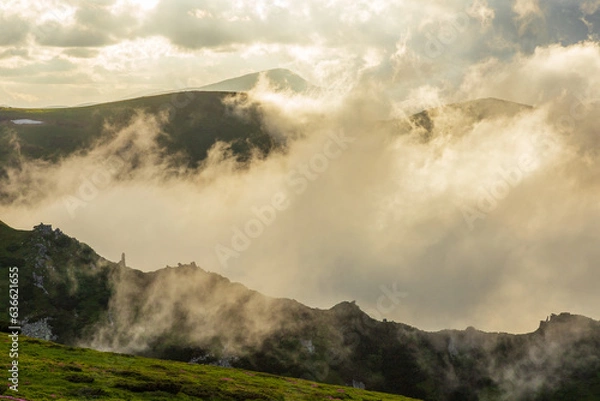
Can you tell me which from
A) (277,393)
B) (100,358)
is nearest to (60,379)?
(100,358)

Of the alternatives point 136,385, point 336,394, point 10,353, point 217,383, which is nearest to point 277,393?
point 217,383

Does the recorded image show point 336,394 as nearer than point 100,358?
No

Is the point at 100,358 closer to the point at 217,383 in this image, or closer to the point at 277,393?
the point at 217,383

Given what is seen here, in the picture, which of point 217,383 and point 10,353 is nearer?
point 10,353

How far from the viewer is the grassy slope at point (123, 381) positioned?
73500 millimetres

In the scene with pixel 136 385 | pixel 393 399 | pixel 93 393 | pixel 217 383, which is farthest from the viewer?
pixel 393 399

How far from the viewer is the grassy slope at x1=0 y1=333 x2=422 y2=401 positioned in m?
73.5

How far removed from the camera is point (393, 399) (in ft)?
441

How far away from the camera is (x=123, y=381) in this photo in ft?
281

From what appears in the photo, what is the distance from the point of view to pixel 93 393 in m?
73.8

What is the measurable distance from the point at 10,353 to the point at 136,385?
22449 mm

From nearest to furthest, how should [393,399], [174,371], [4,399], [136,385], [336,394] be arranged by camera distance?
[4,399] → [136,385] → [174,371] → [336,394] → [393,399]

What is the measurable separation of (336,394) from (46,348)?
60.6 meters

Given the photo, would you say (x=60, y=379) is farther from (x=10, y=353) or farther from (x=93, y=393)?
(x=10, y=353)
